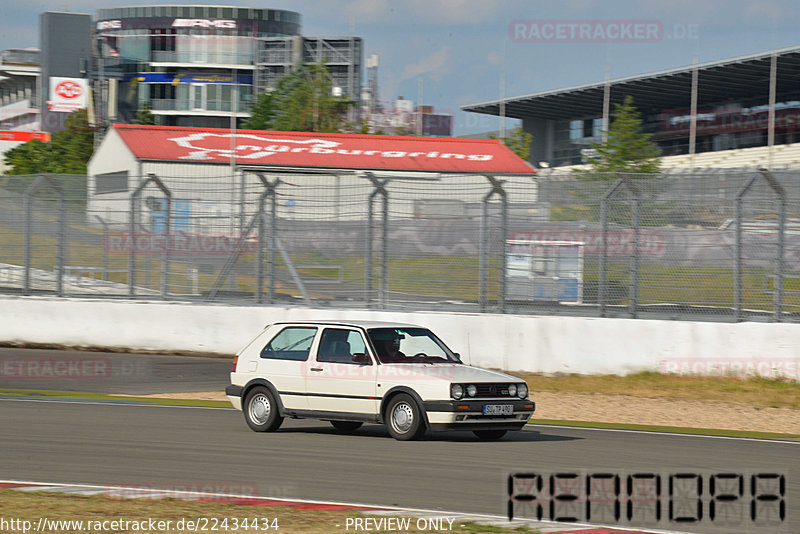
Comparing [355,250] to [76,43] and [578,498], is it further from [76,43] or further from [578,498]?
[76,43]

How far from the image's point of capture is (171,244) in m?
21.8

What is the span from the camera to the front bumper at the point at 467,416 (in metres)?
10.9

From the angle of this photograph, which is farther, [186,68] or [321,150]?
[186,68]

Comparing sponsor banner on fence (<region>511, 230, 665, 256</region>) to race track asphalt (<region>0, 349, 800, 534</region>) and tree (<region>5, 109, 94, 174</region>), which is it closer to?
race track asphalt (<region>0, 349, 800, 534</region>)

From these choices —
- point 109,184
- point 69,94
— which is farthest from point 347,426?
point 69,94

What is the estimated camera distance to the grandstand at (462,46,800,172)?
55.2 m

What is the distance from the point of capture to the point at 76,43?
100188mm

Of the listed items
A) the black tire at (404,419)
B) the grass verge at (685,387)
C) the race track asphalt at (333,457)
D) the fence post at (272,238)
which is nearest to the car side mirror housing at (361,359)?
the black tire at (404,419)

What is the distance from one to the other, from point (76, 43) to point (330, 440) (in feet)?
317

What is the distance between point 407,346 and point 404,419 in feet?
3.58

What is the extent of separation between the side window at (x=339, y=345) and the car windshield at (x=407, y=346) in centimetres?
17

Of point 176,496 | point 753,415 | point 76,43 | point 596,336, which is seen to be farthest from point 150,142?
point 76,43

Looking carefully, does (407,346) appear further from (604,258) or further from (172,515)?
(604,258)

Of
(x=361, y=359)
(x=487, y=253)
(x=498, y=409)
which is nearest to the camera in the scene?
(x=498, y=409)
